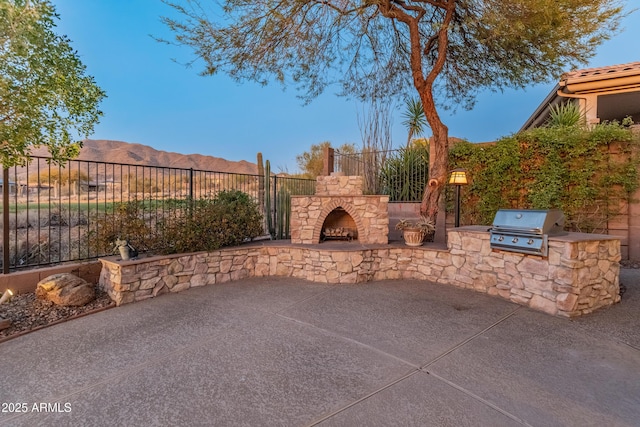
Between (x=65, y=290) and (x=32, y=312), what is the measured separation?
1.22ft

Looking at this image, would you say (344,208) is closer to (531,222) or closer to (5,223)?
(531,222)

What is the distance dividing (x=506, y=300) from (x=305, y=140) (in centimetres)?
1314

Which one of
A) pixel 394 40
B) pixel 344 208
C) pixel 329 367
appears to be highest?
pixel 394 40

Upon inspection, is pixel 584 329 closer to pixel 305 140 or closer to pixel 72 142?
pixel 72 142

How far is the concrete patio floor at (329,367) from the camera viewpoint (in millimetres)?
1953

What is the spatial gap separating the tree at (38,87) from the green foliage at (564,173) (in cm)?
656

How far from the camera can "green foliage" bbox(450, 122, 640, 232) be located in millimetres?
5246

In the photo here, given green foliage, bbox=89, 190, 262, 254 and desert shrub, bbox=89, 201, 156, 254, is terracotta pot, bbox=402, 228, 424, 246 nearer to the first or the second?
green foliage, bbox=89, 190, 262, 254

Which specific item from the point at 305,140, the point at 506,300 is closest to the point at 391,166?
the point at 506,300

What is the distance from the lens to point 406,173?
7711 mm

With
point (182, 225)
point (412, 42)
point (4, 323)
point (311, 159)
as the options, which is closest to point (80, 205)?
point (182, 225)

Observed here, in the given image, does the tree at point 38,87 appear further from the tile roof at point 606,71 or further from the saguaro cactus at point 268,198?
the tile roof at point 606,71

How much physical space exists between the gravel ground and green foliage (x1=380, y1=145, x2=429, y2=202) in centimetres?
656

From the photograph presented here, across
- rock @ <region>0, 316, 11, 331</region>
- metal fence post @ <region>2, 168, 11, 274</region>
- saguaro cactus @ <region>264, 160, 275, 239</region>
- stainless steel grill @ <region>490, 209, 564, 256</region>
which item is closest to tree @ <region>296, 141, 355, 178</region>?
saguaro cactus @ <region>264, 160, 275, 239</region>
